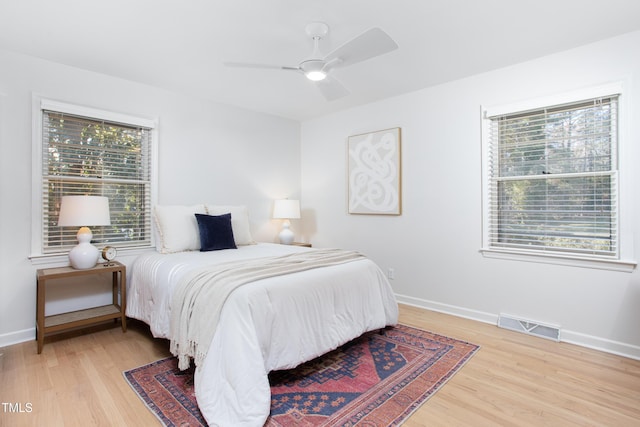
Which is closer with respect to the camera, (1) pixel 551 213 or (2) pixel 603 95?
(2) pixel 603 95

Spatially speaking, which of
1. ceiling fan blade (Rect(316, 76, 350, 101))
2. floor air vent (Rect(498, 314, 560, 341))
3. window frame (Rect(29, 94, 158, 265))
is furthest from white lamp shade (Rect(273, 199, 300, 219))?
floor air vent (Rect(498, 314, 560, 341))

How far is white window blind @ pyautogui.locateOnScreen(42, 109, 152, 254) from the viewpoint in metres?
3.04

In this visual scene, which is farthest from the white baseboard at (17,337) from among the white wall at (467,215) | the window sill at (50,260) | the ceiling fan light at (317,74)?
the white wall at (467,215)

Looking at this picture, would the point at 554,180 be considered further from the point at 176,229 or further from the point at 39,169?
the point at 39,169

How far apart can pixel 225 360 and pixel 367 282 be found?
4.47 feet

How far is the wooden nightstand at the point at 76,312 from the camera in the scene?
8.70 ft

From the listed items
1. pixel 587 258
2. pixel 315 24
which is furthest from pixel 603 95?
pixel 315 24

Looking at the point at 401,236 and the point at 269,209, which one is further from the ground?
the point at 269,209

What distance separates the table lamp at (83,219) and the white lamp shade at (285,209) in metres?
2.14

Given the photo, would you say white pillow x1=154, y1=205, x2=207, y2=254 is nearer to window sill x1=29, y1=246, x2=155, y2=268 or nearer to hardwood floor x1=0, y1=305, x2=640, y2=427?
window sill x1=29, y1=246, x2=155, y2=268

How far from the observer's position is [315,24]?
7.84 feet

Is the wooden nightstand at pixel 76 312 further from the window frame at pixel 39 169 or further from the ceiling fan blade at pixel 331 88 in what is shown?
the ceiling fan blade at pixel 331 88

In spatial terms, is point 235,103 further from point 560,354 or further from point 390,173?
point 560,354

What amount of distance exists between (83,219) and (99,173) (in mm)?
668
